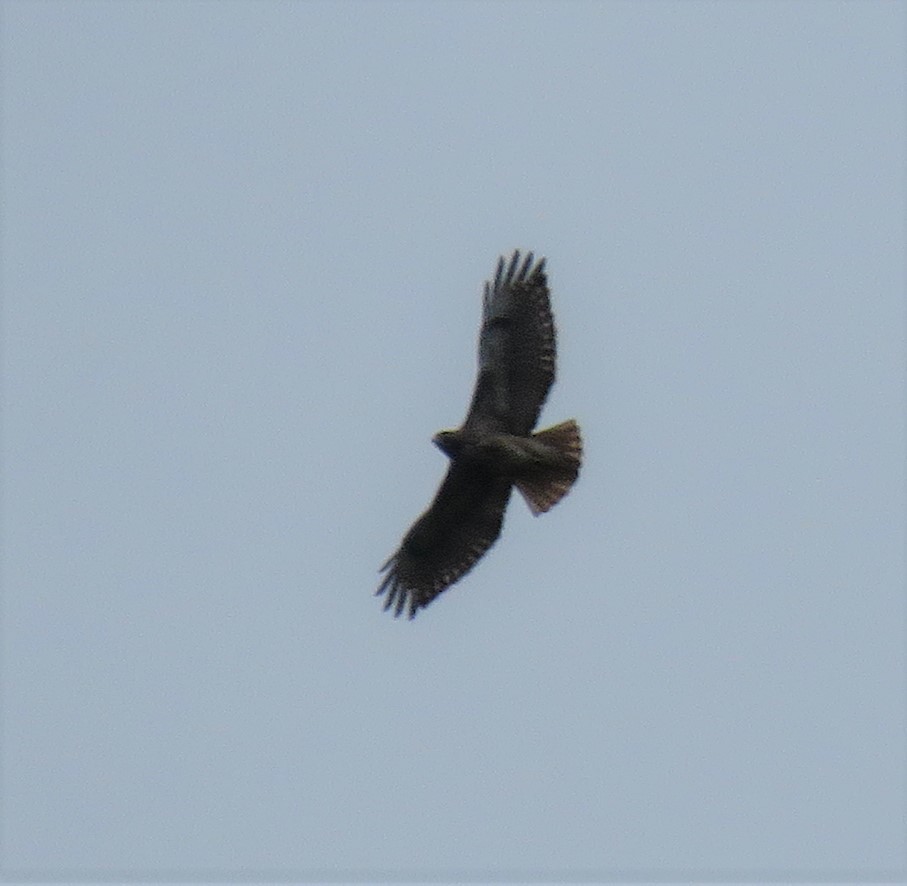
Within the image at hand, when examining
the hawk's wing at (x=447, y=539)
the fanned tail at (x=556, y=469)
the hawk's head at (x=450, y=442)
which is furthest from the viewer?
the hawk's wing at (x=447, y=539)

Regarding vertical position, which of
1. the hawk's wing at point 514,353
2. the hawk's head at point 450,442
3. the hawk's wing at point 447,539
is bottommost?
the hawk's wing at point 447,539

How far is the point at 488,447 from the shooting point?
2206 centimetres

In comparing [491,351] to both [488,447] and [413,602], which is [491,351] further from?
[413,602]

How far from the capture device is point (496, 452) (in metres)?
22.0

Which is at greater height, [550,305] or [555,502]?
[550,305]

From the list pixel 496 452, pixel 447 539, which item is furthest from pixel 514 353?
pixel 447 539

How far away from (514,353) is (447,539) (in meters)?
1.97

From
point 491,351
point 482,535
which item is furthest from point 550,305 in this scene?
point 482,535

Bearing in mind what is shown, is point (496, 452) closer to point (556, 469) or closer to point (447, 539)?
point (556, 469)

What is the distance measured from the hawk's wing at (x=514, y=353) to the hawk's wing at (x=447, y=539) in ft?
2.29

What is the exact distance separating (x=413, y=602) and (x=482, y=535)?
3.04ft

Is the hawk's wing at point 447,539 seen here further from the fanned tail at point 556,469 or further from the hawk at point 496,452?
the fanned tail at point 556,469

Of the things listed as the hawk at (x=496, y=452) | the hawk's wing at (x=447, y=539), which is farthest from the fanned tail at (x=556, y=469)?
the hawk's wing at (x=447, y=539)

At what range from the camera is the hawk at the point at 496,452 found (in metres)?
22.0
